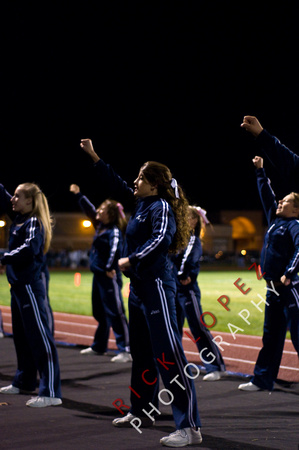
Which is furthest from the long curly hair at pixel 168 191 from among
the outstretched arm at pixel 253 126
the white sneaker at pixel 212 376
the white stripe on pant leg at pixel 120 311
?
the white stripe on pant leg at pixel 120 311

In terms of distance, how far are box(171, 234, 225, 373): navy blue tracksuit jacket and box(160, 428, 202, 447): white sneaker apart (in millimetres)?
2926

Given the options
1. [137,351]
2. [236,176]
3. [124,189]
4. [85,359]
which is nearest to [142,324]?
[137,351]

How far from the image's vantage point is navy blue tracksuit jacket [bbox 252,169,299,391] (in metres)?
6.81

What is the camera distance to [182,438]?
4.69m

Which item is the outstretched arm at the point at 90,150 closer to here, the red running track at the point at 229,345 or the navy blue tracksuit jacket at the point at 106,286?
the red running track at the point at 229,345

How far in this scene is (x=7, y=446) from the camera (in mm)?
4629

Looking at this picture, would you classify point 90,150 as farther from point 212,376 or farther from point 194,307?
point 212,376

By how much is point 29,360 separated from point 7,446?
192cm

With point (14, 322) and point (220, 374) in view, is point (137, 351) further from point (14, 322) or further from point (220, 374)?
point (220, 374)

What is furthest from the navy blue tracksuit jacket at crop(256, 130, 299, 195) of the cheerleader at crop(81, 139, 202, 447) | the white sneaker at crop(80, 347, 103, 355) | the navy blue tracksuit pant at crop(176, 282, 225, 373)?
the white sneaker at crop(80, 347, 103, 355)

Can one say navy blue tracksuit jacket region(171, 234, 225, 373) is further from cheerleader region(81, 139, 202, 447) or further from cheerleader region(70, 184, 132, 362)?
cheerleader region(81, 139, 202, 447)

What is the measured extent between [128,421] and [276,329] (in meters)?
2.27

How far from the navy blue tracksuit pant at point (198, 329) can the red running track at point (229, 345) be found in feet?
0.60

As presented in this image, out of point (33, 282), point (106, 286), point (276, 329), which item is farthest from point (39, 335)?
point (106, 286)
